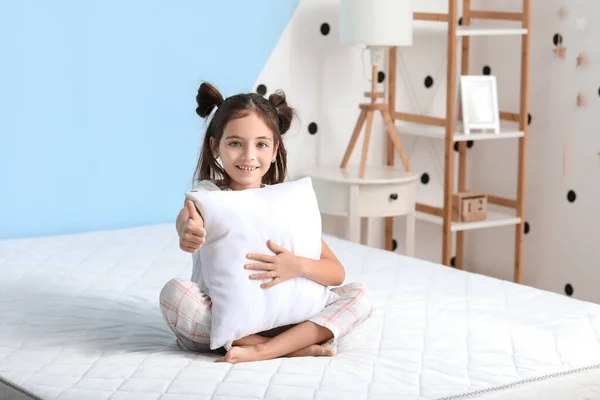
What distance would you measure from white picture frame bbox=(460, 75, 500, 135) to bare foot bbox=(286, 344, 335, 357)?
5.84 feet

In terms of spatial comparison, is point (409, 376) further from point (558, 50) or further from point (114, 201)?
point (558, 50)

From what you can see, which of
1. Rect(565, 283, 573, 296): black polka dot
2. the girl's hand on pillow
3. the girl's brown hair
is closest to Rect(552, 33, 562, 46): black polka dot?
Rect(565, 283, 573, 296): black polka dot

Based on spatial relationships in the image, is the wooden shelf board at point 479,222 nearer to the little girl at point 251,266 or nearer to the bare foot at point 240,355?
the little girl at point 251,266

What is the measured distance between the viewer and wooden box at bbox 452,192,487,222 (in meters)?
3.41

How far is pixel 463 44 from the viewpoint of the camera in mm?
3689

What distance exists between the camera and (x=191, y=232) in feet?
5.55

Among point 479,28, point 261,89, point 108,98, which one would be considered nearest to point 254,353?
point 108,98

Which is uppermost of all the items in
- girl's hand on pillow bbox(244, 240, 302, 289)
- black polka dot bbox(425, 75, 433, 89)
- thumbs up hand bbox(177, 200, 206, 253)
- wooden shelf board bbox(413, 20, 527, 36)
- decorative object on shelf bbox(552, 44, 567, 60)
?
wooden shelf board bbox(413, 20, 527, 36)

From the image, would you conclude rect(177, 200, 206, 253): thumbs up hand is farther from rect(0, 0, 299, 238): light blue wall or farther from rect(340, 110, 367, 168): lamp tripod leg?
rect(340, 110, 367, 168): lamp tripod leg

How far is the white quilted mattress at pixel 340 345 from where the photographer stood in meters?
1.55

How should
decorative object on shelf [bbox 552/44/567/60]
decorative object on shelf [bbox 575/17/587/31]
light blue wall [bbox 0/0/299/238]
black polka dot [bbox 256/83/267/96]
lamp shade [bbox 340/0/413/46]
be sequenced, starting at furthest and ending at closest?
1. decorative object on shelf [bbox 552/44/567/60]
2. decorative object on shelf [bbox 575/17/587/31]
3. black polka dot [bbox 256/83/267/96]
4. lamp shade [bbox 340/0/413/46]
5. light blue wall [bbox 0/0/299/238]

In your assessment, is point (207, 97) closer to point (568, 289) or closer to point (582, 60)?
point (582, 60)

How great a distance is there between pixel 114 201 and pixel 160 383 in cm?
151

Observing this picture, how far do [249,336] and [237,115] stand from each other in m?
0.43
